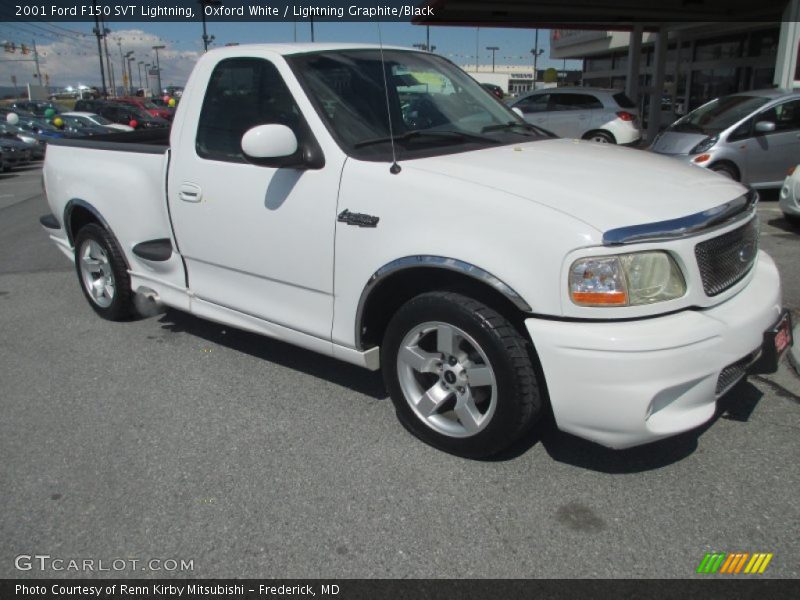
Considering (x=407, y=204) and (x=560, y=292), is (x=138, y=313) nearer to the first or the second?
(x=407, y=204)

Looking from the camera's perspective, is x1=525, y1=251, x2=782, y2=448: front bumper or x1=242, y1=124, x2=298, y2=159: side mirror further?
x1=242, y1=124, x2=298, y2=159: side mirror

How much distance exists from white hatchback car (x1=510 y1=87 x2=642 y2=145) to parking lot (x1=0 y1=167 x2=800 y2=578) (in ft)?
39.0

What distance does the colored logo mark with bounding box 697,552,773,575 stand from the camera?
8.19 feet

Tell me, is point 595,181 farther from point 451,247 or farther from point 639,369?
point 639,369

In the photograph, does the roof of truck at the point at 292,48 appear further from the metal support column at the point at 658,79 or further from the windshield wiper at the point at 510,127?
the metal support column at the point at 658,79

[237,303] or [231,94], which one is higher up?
[231,94]

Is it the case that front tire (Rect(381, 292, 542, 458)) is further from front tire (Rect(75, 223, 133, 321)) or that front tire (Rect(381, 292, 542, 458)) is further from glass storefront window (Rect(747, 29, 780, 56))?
glass storefront window (Rect(747, 29, 780, 56))

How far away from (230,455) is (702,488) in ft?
7.18

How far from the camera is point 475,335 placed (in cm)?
295

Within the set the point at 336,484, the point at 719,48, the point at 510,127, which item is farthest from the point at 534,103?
the point at 336,484

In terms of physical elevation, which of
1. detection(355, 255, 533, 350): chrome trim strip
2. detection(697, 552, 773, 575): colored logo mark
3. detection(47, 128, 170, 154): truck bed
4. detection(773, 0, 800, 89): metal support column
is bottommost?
detection(697, 552, 773, 575): colored logo mark

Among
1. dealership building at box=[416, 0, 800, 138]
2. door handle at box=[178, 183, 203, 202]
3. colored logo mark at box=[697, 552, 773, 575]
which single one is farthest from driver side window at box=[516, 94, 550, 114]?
colored logo mark at box=[697, 552, 773, 575]

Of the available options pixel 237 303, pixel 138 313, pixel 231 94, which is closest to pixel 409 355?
pixel 237 303

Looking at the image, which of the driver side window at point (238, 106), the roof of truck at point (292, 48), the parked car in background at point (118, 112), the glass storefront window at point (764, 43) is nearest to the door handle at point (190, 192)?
the driver side window at point (238, 106)
